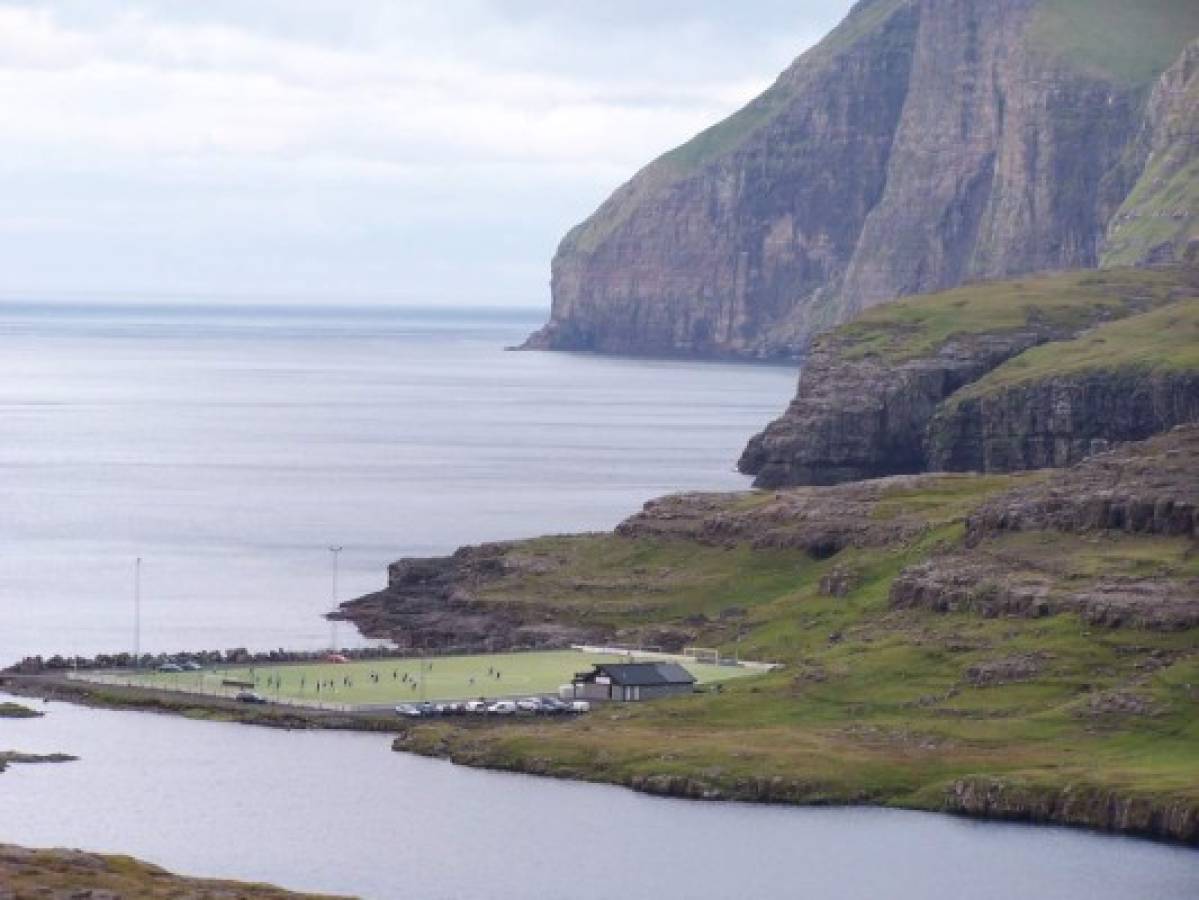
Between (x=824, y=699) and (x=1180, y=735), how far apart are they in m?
22.4

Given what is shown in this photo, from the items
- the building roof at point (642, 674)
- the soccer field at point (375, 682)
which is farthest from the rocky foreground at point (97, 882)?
the building roof at point (642, 674)

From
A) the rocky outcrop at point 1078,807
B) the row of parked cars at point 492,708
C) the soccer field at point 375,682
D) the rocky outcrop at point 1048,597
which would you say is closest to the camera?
the rocky outcrop at point 1078,807

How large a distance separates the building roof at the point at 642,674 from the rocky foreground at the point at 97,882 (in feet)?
211

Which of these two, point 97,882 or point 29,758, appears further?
point 29,758

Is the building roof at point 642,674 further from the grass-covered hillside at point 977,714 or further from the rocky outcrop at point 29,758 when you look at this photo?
the rocky outcrop at point 29,758

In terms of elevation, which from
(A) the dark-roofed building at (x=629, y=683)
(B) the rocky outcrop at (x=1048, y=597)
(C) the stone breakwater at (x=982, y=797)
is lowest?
(C) the stone breakwater at (x=982, y=797)

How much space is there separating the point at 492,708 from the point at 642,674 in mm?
10257

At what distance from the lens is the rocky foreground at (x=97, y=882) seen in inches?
4491

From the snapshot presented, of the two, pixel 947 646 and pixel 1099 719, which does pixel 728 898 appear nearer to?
pixel 1099 719

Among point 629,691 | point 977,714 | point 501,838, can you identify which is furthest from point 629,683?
point 501,838

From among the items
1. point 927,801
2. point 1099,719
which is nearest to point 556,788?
point 927,801

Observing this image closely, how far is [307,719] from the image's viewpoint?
181500 millimetres

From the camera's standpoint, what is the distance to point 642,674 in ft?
623

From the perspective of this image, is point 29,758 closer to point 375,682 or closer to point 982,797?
point 375,682
